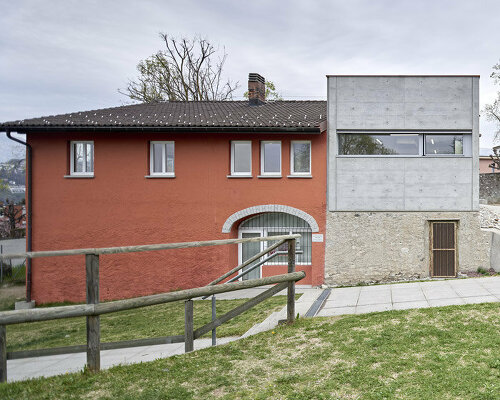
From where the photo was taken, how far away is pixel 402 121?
13.0m

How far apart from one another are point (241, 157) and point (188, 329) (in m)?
9.66

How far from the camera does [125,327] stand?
5055mm

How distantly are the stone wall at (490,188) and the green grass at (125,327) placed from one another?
23.0m

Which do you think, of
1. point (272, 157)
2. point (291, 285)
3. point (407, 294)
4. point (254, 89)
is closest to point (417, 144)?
point (272, 157)

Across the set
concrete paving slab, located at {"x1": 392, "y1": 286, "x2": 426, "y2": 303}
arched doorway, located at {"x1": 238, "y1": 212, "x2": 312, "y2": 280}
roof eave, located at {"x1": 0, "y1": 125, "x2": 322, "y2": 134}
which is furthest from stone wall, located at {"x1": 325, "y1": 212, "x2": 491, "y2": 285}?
concrete paving slab, located at {"x1": 392, "y1": 286, "x2": 426, "y2": 303}

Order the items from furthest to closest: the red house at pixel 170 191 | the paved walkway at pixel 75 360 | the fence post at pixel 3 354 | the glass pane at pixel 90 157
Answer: the glass pane at pixel 90 157 < the red house at pixel 170 191 < the paved walkway at pixel 75 360 < the fence post at pixel 3 354

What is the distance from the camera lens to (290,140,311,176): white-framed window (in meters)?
13.4

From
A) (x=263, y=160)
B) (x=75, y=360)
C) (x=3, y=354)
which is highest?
(x=263, y=160)

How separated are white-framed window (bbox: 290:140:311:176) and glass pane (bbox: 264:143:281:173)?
497mm

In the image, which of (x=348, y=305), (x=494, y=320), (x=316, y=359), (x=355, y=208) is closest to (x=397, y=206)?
(x=355, y=208)

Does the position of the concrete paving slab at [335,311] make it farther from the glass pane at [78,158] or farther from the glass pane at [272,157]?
the glass pane at [78,158]

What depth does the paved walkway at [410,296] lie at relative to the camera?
600cm

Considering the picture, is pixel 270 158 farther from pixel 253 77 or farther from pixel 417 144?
pixel 417 144

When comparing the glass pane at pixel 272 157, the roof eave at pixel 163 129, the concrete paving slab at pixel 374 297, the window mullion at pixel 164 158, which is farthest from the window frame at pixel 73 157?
the concrete paving slab at pixel 374 297
